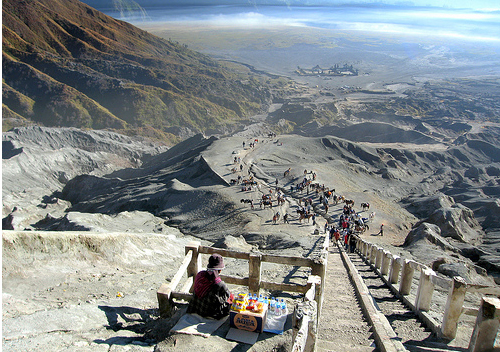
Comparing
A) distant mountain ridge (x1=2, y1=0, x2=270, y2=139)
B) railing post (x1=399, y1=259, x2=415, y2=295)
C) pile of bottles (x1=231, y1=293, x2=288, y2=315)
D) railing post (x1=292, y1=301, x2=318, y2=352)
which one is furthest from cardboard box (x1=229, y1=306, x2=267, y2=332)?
distant mountain ridge (x1=2, y1=0, x2=270, y2=139)

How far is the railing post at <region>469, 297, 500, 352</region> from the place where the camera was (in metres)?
5.76

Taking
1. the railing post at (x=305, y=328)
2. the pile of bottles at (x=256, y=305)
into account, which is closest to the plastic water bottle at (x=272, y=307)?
the pile of bottles at (x=256, y=305)

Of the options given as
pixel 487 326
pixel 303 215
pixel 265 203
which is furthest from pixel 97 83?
pixel 487 326

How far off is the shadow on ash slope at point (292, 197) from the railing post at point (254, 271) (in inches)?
542

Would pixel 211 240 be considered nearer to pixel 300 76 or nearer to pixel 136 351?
pixel 136 351

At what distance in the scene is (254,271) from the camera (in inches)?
294

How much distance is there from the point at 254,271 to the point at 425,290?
3774mm

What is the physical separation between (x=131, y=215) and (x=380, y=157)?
41715mm

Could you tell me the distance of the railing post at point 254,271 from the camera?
7383 millimetres

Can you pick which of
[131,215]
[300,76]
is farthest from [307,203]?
[300,76]

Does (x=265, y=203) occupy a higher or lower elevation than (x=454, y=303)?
lower

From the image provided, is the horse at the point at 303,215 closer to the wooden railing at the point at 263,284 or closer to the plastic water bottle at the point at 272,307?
the wooden railing at the point at 263,284

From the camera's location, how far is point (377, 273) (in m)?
12.9

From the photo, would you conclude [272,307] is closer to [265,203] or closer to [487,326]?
[487,326]
